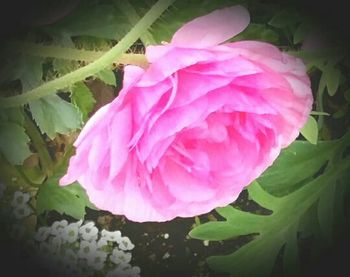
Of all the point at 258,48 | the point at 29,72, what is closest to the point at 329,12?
the point at 258,48

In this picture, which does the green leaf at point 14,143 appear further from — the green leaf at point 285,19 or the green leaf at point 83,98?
the green leaf at point 285,19

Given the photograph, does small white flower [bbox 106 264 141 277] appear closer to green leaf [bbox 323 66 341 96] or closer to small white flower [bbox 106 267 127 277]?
small white flower [bbox 106 267 127 277]

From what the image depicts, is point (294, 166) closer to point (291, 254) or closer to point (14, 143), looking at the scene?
point (291, 254)

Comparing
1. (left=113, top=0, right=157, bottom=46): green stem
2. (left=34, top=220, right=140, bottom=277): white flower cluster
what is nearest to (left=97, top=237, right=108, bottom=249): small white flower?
(left=34, top=220, right=140, bottom=277): white flower cluster

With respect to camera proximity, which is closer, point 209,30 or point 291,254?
point 209,30

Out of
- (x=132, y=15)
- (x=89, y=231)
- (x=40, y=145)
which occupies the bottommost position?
(x=89, y=231)

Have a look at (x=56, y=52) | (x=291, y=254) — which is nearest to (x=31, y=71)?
(x=56, y=52)
